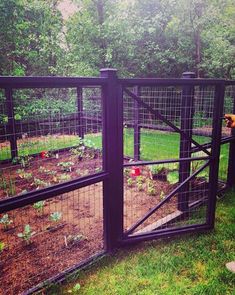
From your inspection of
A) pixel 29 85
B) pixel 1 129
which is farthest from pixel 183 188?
pixel 1 129

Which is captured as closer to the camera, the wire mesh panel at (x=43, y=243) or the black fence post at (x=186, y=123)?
the wire mesh panel at (x=43, y=243)

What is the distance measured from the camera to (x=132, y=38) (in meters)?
10.5

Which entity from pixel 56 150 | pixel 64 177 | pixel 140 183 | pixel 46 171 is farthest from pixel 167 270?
pixel 56 150

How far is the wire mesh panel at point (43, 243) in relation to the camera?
2795 mm

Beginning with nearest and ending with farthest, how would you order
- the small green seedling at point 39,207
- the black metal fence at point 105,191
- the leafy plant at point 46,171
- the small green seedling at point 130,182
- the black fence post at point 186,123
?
the black metal fence at point 105,191, the black fence post at point 186,123, the small green seedling at point 39,207, the small green seedling at point 130,182, the leafy plant at point 46,171

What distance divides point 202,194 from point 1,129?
3.65 metres

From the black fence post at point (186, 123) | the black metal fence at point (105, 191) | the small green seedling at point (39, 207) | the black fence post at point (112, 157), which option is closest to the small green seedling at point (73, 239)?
the black metal fence at point (105, 191)

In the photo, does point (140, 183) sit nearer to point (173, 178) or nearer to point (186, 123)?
point (173, 178)

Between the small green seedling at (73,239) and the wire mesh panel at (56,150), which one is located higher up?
the wire mesh panel at (56,150)

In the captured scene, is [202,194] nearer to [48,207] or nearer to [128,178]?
[128,178]

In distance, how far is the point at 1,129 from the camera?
5297mm

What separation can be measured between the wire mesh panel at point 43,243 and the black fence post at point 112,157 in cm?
29

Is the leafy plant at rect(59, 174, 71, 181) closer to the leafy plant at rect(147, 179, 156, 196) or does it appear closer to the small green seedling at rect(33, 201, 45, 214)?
the small green seedling at rect(33, 201, 45, 214)

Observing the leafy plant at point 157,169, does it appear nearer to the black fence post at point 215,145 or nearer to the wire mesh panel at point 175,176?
the wire mesh panel at point 175,176
